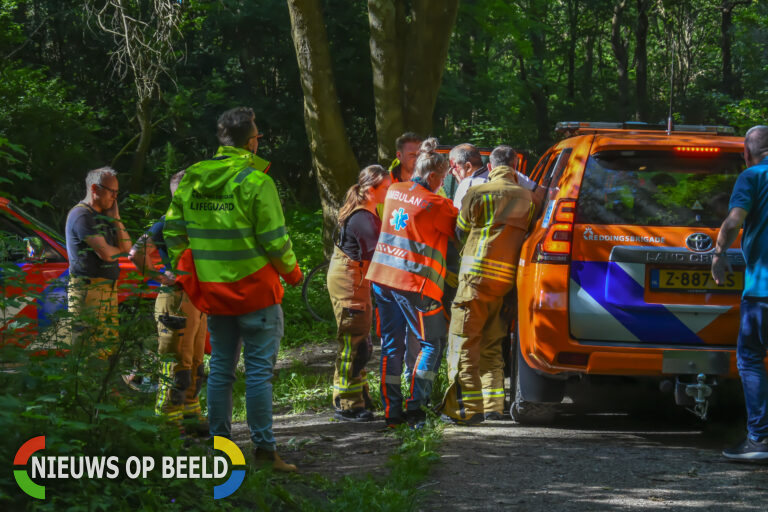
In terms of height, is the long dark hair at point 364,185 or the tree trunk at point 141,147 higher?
the tree trunk at point 141,147

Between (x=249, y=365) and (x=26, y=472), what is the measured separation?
1818 mm

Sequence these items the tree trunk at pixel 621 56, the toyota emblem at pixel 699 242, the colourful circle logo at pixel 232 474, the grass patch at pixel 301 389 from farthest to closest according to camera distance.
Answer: the tree trunk at pixel 621 56 < the grass patch at pixel 301 389 < the toyota emblem at pixel 699 242 < the colourful circle logo at pixel 232 474

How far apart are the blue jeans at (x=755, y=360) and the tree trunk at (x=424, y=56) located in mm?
6113

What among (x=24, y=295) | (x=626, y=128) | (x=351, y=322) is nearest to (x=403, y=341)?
(x=351, y=322)

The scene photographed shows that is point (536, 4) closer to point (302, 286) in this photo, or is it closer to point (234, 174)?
point (302, 286)

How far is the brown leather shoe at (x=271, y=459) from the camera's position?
526cm

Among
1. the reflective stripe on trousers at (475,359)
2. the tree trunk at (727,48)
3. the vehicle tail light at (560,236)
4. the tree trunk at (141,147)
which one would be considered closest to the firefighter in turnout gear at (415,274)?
the reflective stripe on trousers at (475,359)

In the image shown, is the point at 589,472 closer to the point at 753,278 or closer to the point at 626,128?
the point at 753,278

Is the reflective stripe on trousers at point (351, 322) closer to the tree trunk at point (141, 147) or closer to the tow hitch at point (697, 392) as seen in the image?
the tow hitch at point (697, 392)

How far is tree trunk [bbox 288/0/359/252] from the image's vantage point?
35.7ft

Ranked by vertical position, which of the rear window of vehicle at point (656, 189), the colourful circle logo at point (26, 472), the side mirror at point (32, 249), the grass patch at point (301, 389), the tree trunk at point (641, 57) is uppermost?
the tree trunk at point (641, 57)

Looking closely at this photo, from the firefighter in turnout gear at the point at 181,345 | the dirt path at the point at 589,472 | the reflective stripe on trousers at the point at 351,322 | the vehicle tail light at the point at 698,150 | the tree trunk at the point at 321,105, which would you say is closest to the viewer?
the dirt path at the point at 589,472

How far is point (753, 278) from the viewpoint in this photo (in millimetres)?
5715

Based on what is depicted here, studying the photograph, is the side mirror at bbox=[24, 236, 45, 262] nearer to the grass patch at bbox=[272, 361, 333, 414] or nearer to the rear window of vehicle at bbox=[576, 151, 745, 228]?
the grass patch at bbox=[272, 361, 333, 414]
